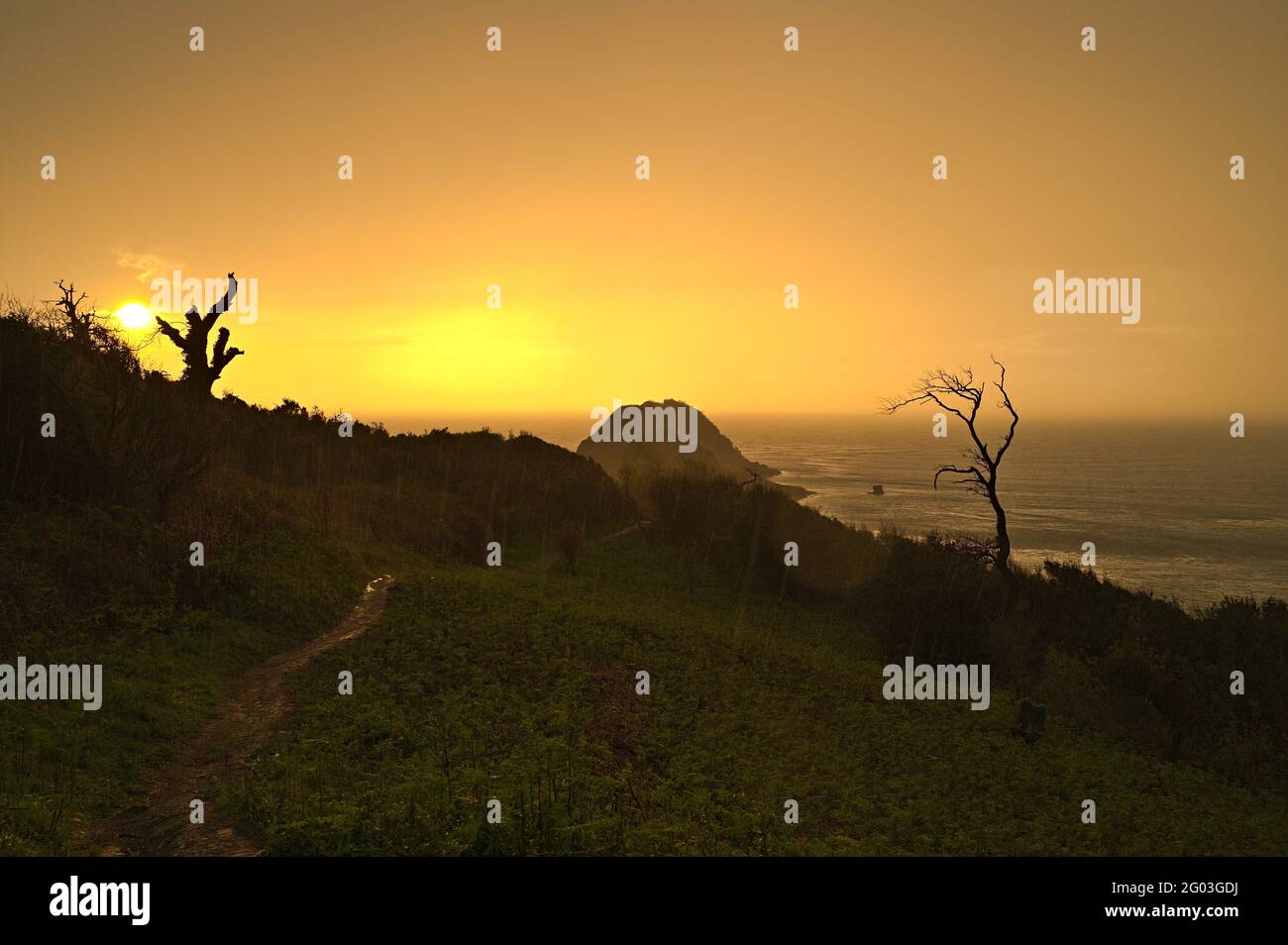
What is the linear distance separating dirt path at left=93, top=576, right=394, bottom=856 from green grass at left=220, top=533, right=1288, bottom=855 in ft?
1.42

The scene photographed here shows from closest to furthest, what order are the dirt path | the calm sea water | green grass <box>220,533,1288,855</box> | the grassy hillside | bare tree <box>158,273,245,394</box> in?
the dirt path < green grass <box>220,533,1288,855</box> < the grassy hillside < bare tree <box>158,273,245,394</box> < the calm sea water

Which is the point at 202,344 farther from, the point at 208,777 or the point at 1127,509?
the point at 1127,509

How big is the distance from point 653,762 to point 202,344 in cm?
3670

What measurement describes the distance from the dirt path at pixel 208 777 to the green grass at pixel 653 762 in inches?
17.0

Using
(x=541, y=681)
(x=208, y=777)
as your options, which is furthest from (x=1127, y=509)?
(x=208, y=777)

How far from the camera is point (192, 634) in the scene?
17109 mm

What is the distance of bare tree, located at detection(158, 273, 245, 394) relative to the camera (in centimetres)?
3791

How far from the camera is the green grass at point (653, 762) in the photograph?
1026 centimetres

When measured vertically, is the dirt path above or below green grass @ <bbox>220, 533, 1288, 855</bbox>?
above

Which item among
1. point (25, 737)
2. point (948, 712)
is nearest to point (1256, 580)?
point (948, 712)

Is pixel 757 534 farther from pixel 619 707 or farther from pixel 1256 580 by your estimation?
pixel 1256 580

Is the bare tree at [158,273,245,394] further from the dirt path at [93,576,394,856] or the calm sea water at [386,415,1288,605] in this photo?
the calm sea water at [386,415,1288,605]

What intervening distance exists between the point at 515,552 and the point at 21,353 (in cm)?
2269

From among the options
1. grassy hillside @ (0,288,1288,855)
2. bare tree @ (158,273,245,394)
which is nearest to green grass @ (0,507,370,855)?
grassy hillside @ (0,288,1288,855)
